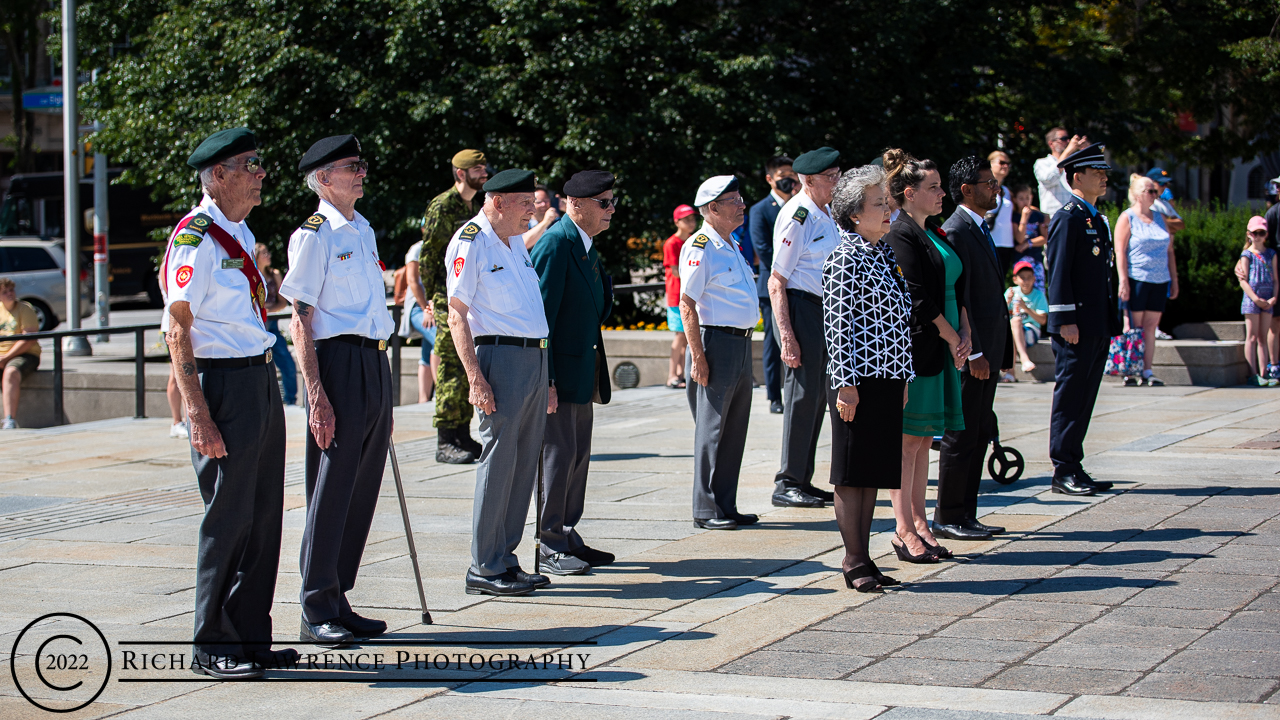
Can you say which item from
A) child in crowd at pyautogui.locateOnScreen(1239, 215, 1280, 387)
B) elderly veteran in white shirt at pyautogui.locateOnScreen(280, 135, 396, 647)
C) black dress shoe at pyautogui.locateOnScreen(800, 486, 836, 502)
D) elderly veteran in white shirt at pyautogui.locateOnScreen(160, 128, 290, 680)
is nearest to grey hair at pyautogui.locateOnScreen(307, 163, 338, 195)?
elderly veteran in white shirt at pyautogui.locateOnScreen(280, 135, 396, 647)

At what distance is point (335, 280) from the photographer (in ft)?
17.7

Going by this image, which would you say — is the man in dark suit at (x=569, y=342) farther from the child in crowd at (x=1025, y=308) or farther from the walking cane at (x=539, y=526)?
the child in crowd at (x=1025, y=308)

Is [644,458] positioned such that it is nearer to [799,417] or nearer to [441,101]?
[799,417]

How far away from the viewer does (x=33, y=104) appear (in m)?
39.2

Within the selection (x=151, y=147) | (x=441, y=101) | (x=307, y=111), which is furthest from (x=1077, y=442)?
(x=151, y=147)

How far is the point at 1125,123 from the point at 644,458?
45.1 feet

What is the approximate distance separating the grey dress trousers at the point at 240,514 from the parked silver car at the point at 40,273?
24561mm

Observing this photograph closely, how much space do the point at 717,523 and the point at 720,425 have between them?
536 millimetres

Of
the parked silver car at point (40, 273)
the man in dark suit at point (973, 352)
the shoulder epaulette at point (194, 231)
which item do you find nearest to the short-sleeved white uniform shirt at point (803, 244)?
the man in dark suit at point (973, 352)

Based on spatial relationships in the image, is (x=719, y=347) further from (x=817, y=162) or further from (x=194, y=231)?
(x=194, y=231)

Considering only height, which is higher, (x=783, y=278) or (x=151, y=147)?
(x=151, y=147)

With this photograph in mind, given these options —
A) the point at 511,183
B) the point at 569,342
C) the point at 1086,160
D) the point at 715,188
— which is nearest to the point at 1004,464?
the point at 1086,160

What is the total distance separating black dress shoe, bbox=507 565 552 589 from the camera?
6.24m

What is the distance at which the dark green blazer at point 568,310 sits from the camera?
673 centimetres
